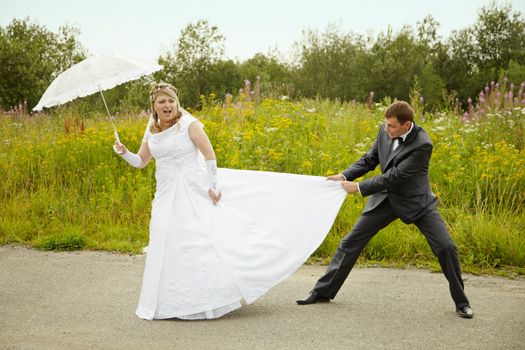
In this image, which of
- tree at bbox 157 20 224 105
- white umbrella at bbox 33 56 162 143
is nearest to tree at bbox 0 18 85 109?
tree at bbox 157 20 224 105

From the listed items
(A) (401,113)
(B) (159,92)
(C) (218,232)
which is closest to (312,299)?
(C) (218,232)

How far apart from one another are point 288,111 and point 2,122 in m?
6.29

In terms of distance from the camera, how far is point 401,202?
5516 mm

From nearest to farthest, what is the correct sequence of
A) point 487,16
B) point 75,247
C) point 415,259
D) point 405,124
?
point 405,124 → point 415,259 → point 75,247 → point 487,16

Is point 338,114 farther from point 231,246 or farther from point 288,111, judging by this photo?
point 231,246

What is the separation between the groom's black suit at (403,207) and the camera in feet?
17.5

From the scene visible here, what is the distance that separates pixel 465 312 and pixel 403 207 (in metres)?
1.05

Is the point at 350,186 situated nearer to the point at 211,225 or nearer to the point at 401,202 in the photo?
the point at 401,202

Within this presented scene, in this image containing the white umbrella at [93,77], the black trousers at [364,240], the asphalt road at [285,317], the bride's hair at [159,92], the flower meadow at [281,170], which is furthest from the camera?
the flower meadow at [281,170]

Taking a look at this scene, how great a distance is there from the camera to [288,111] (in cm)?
1194

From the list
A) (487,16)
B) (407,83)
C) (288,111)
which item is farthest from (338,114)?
(487,16)

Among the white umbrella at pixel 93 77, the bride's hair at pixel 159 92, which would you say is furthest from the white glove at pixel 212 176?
the white umbrella at pixel 93 77

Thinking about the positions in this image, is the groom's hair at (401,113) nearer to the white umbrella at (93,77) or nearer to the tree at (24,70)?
the white umbrella at (93,77)

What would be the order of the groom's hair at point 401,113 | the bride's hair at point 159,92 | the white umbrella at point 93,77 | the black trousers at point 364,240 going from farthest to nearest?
1. the white umbrella at point 93,77
2. the bride's hair at point 159,92
3. the black trousers at point 364,240
4. the groom's hair at point 401,113
